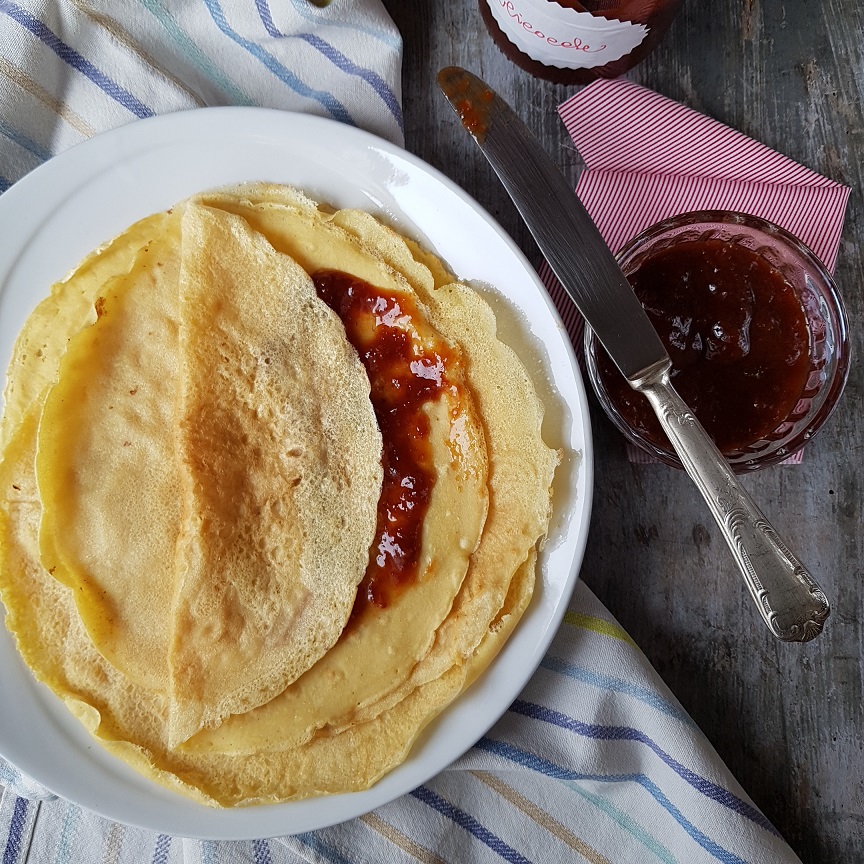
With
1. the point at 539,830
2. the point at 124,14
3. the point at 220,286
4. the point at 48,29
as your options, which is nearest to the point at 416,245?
the point at 220,286

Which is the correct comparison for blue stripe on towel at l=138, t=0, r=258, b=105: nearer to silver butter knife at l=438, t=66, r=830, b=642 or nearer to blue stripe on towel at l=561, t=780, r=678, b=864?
silver butter knife at l=438, t=66, r=830, b=642

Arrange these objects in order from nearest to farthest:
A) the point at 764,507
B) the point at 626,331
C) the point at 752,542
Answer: the point at 752,542
the point at 626,331
the point at 764,507

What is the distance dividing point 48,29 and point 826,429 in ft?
8.23

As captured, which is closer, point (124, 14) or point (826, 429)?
point (124, 14)

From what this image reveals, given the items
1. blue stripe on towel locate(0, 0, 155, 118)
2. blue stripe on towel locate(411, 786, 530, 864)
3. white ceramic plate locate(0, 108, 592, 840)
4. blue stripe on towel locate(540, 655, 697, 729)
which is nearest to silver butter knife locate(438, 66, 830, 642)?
white ceramic plate locate(0, 108, 592, 840)

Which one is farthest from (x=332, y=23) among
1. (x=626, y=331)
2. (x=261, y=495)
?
(x=261, y=495)

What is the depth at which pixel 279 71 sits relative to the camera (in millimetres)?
2100

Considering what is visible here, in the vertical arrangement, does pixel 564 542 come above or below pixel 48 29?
below

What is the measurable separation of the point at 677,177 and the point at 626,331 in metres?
0.64

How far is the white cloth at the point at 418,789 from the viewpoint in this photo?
2.04 meters

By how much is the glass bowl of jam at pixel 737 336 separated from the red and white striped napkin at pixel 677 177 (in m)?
0.19

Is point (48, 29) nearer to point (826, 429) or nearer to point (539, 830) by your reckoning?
point (826, 429)

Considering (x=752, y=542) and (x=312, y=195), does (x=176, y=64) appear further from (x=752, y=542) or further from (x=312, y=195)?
(x=752, y=542)

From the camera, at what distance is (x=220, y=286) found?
1809 millimetres
